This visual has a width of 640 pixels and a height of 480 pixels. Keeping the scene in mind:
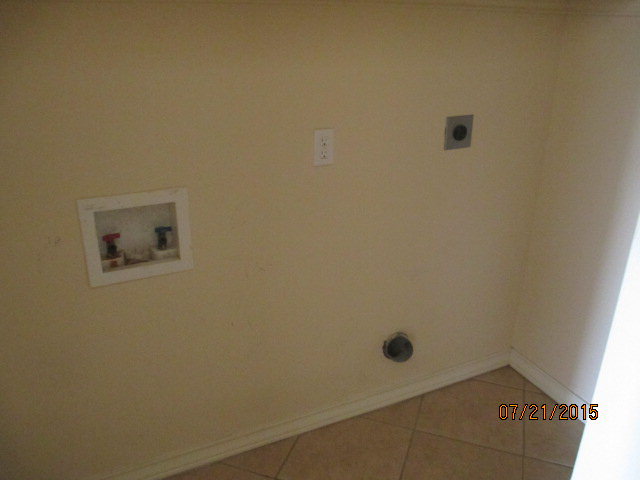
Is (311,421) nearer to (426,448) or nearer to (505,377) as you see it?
(426,448)

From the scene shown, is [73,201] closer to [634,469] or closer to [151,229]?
[151,229]

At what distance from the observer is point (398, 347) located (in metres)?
1.86

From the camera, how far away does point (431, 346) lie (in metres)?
1.99

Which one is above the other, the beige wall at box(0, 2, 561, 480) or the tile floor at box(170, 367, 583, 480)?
the beige wall at box(0, 2, 561, 480)

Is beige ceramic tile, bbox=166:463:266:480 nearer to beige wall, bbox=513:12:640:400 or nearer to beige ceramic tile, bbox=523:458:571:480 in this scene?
beige ceramic tile, bbox=523:458:571:480

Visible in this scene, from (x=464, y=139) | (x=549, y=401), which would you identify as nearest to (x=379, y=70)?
(x=464, y=139)

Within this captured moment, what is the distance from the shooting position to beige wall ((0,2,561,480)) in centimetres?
121

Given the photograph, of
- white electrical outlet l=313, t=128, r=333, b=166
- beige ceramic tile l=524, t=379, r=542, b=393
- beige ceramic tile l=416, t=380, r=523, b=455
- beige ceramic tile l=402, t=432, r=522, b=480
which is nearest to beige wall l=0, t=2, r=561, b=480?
white electrical outlet l=313, t=128, r=333, b=166

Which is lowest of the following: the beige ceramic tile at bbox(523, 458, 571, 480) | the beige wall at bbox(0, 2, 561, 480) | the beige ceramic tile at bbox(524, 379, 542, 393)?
the beige ceramic tile at bbox(523, 458, 571, 480)

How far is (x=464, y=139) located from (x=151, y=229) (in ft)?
3.27

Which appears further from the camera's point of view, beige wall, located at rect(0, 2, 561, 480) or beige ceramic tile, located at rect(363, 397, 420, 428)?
beige ceramic tile, located at rect(363, 397, 420, 428)

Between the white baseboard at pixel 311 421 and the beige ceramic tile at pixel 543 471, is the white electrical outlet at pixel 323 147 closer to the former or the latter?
the white baseboard at pixel 311 421

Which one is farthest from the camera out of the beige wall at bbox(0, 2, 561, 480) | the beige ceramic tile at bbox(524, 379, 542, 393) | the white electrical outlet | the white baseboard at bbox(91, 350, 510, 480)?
the beige ceramic tile at bbox(524, 379, 542, 393)

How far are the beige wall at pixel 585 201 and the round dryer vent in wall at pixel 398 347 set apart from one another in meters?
0.55
